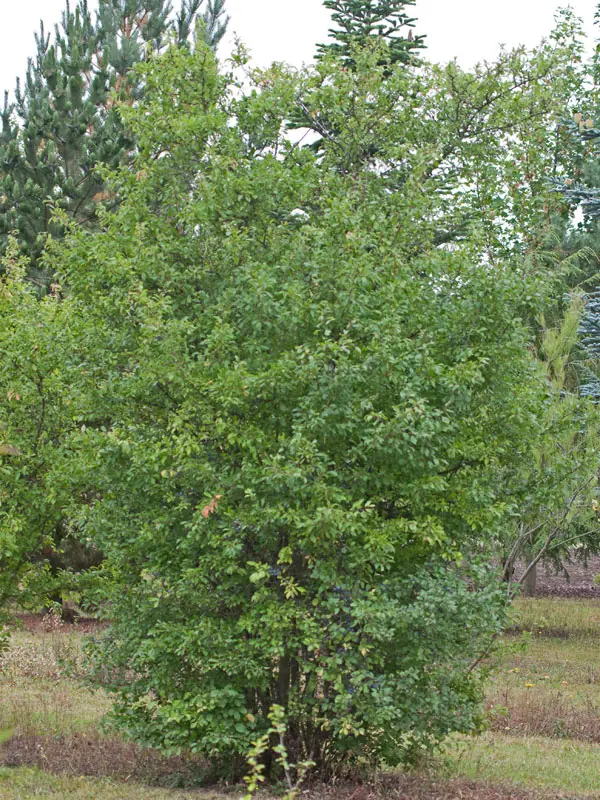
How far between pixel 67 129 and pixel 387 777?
Answer: 1796cm

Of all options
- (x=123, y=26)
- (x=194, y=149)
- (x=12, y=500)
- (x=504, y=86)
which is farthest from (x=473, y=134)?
(x=123, y=26)

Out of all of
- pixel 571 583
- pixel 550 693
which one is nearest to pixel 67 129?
pixel 550 693

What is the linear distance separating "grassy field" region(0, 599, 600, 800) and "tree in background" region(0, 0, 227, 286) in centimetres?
944

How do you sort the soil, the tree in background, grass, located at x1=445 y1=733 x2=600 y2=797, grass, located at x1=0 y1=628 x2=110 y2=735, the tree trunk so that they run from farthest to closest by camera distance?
the soil
the tree trunk
the tree in background
grass, located at x1=0 y1=628 x2=110 y2=735
grass, located at x1=445 y1=733 x2=600 y2=797

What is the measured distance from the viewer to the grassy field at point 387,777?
8.38 metres

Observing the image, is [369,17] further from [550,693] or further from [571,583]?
[571,583]

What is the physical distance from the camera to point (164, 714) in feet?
24.6

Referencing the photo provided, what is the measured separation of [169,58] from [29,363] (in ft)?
10.5

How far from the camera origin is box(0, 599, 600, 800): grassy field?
8.38 meters

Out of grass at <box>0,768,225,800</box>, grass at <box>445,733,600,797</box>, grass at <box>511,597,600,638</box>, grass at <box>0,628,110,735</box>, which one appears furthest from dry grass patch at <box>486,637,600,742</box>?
grass at <box>0,628,110,735</box>

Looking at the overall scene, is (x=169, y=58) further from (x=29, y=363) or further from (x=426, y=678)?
(x=426, y=678)

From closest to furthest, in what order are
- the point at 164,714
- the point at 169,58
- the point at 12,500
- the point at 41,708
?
the point at 164,714, the point at 169,58, the point at 12,500, the point at 41,708

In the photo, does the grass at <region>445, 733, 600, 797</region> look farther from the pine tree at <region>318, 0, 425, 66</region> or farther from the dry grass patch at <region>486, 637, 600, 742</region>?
the pine tree at <region>318, 0, 425, 66</region>

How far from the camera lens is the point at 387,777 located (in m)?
Answer: 8.66
